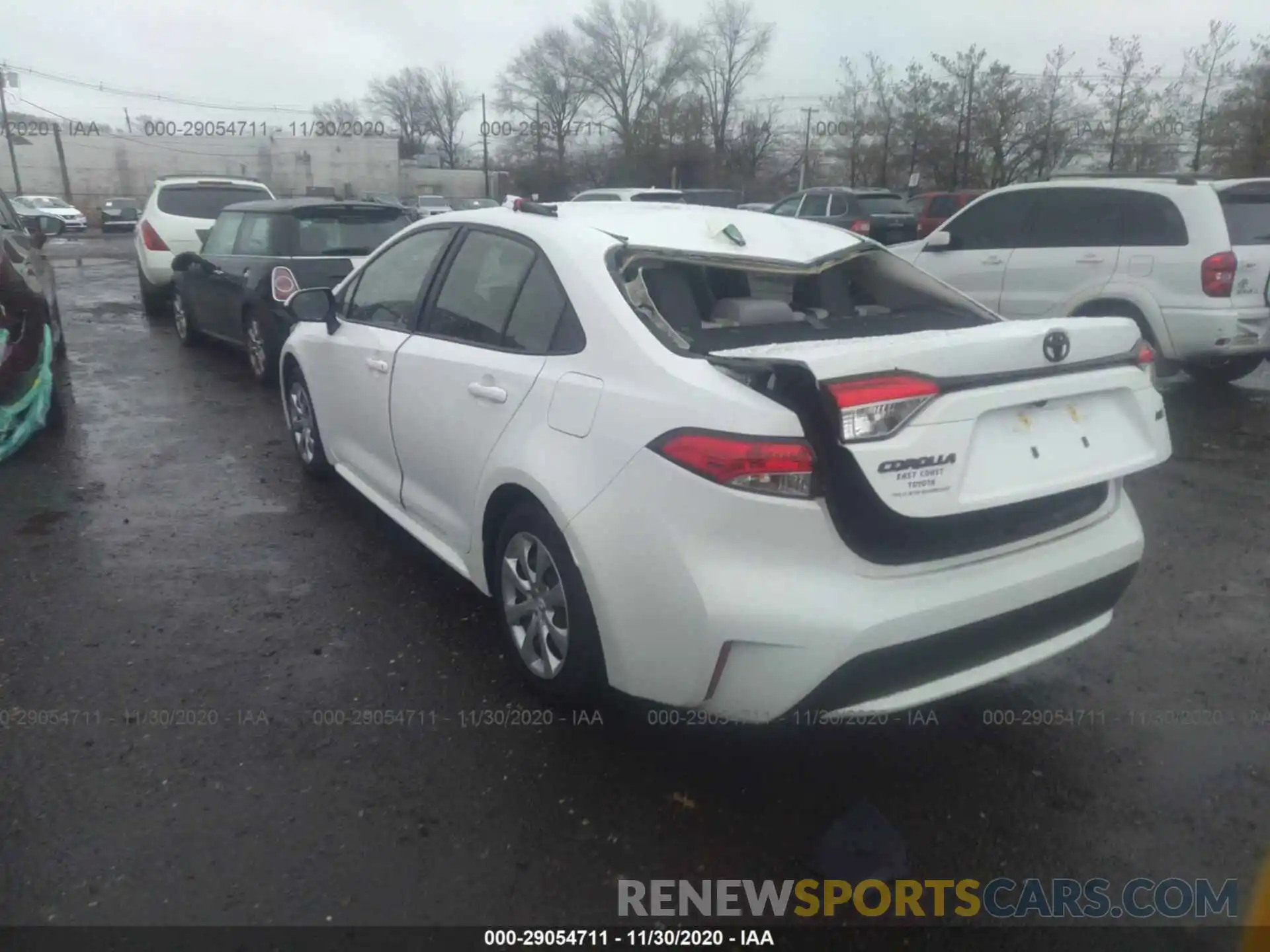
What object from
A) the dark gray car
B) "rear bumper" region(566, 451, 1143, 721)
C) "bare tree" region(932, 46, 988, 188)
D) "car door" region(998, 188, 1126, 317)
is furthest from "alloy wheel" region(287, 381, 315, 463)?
"bare tree" region(932, 46, 988, 188)

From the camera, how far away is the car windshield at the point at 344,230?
8.22 meters

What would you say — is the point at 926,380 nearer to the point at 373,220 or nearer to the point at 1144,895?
the point at 1144,895

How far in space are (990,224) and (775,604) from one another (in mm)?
7343

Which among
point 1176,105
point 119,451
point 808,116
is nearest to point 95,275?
point 119,451

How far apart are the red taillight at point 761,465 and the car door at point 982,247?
6499mm

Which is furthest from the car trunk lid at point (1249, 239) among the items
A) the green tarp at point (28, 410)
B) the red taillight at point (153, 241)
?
the red taillight at point (153, 241)

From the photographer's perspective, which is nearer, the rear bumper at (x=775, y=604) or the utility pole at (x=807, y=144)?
the rear bumper at (x=775, y=604)

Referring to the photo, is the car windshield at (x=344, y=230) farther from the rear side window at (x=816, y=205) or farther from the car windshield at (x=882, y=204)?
the rear side window at (x=816, y=205)

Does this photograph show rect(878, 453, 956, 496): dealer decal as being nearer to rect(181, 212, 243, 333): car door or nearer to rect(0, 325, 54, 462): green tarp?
rect(0, 325, 54, 462): green tarp

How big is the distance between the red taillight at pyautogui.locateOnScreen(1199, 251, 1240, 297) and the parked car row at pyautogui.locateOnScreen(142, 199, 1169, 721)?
4485mm

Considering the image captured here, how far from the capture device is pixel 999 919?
2432 mm

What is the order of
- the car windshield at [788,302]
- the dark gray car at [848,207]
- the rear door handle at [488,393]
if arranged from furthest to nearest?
the dark gray car at [848,207], the rear door handle at [488,393], the car windshield at [788,302]

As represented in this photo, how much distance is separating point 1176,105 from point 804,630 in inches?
1413

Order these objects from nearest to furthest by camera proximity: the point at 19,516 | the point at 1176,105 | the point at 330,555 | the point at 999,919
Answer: the point at 999,919 → the point at 330,555 → the point at 19,516 → the point at 1176,105
